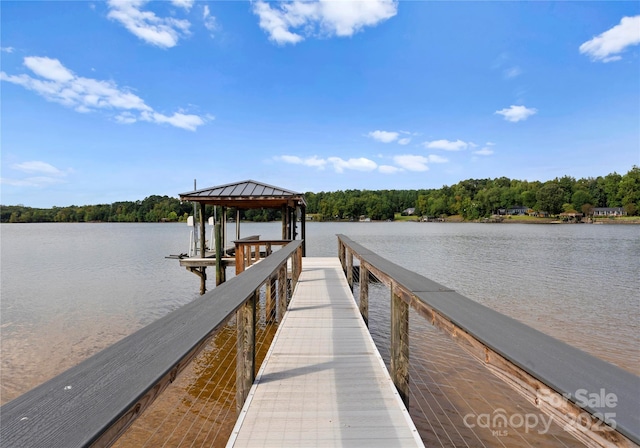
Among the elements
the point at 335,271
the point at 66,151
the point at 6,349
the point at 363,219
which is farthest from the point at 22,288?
the point at 363,219

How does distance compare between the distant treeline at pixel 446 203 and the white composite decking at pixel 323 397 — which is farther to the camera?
the distant treeline at pixel 446 203

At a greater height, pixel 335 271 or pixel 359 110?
pixel 359 110

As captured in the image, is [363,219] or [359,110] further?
[363,219]

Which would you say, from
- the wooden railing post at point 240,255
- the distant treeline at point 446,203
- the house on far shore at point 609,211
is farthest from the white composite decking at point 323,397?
the house on far shore at point 609,211

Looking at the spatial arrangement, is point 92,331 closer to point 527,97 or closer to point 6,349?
point 6,349

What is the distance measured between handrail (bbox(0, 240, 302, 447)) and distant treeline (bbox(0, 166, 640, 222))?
69908 millimetres

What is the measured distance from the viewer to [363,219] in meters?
99.9

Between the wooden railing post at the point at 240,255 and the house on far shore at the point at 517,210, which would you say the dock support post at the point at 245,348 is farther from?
the house on far shore at the point at 517,210

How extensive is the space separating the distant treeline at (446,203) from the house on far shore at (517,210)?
89cm

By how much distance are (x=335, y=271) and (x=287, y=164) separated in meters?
33.2

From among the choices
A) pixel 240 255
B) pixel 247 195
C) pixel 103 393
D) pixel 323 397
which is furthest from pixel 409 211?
pixel 103 393

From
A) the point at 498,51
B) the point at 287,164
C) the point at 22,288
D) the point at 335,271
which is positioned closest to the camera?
the point at 335,271

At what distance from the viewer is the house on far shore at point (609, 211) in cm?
7543

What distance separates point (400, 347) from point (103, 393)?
2258 millimetres
